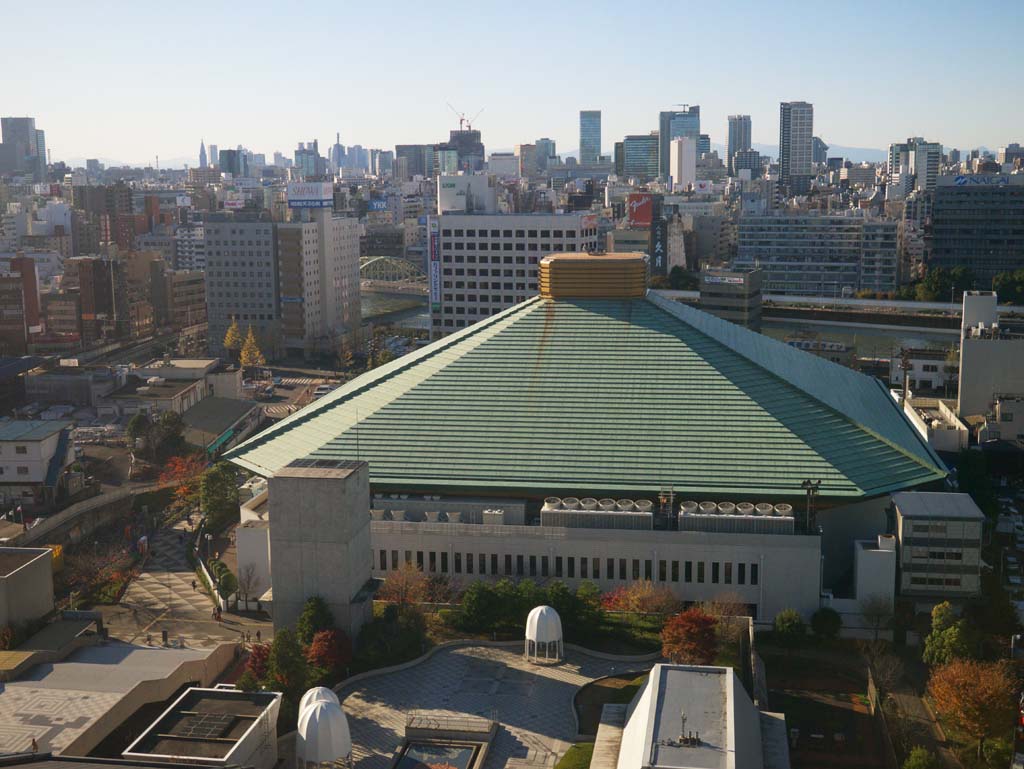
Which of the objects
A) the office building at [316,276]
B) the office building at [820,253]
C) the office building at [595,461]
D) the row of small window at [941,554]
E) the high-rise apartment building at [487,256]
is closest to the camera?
the row of small window at [941,554]

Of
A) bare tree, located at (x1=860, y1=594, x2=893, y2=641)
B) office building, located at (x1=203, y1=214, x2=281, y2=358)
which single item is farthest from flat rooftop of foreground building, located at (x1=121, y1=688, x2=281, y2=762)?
office building, located at (x1=203, y1=214, x2=281, y2=358)

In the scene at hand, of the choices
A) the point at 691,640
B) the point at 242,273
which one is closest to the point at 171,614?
the point at 691,640

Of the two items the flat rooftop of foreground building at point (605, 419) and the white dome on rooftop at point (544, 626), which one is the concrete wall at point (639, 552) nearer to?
the flat rooftop of foreground building at point (605, 419)

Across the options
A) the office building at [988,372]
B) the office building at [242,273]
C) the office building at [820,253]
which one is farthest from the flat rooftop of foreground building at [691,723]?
the office building at [820,253]

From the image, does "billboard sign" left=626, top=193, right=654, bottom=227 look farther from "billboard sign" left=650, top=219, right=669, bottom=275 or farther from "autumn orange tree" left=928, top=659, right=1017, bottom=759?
"autumn orange tree" left=928, top=659, right=1017, bottom=759

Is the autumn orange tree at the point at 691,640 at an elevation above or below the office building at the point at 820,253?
below
